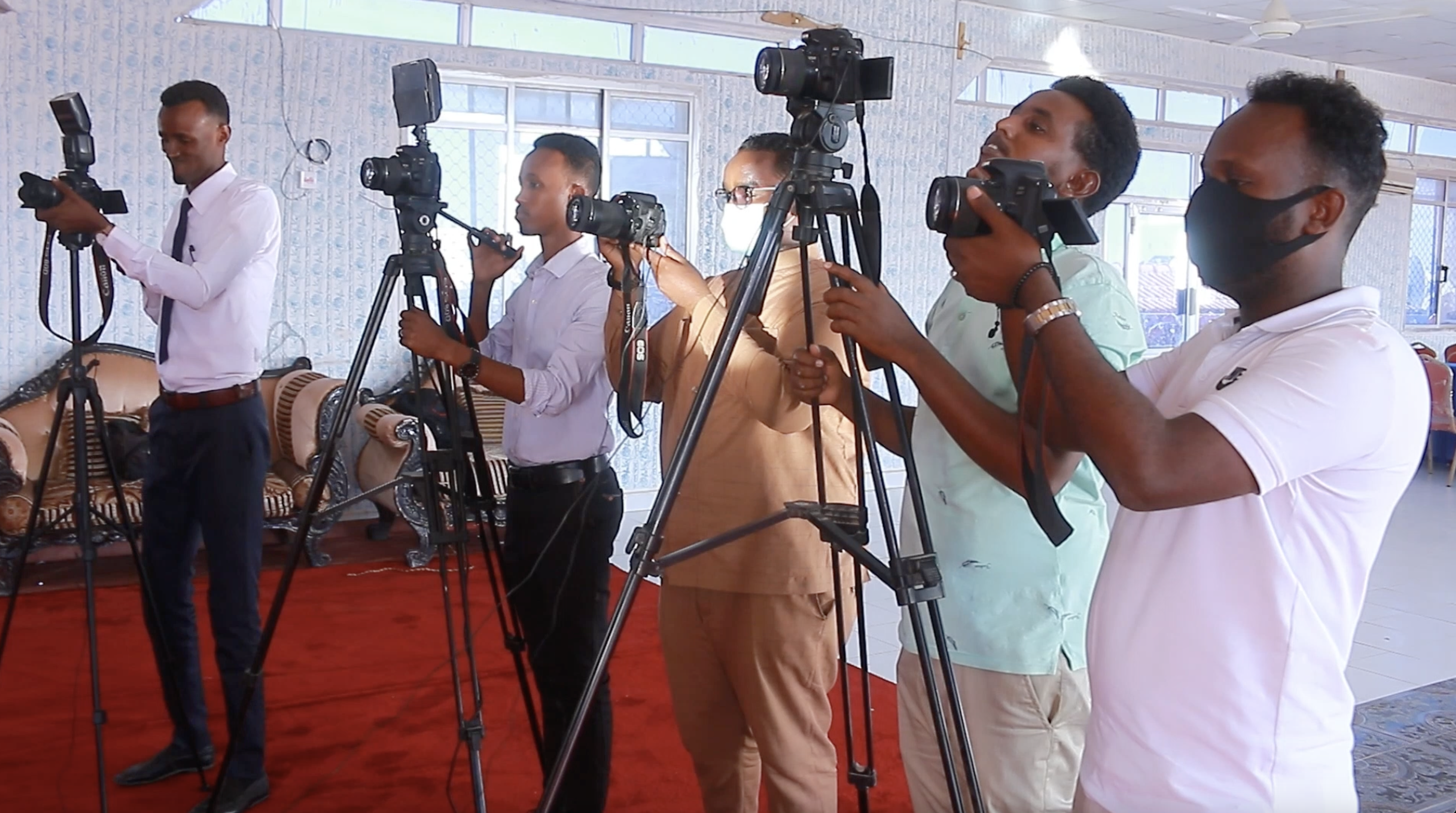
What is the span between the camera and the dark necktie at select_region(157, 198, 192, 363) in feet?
9.00

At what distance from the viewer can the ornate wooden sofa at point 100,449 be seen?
4.50 meters

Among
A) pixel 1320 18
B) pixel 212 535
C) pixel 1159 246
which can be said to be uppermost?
pixel 1320 18

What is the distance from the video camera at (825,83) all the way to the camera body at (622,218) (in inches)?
15.8

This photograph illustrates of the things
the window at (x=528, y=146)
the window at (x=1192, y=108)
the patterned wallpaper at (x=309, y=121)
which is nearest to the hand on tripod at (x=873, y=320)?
the window at (x=528, y=146)

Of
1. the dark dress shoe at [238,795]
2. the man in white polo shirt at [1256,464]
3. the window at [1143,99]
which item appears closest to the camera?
the man in white polo shirt at [1256,464]

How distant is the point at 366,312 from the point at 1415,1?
6670 mm

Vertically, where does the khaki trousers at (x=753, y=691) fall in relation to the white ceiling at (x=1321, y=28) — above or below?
below

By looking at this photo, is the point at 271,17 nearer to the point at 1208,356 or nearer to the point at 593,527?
the point at 593,527

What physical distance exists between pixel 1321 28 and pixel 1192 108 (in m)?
1.06

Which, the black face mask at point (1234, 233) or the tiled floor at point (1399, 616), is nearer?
the black face mask at point (1234, 233)

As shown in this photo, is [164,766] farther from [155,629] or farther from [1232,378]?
[1232,378]

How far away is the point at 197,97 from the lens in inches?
110

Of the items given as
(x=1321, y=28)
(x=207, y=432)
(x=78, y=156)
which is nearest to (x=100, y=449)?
(x=207, y=432)

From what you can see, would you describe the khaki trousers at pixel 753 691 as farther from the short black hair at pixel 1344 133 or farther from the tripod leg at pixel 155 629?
the tripod leg at pixel 155 629
